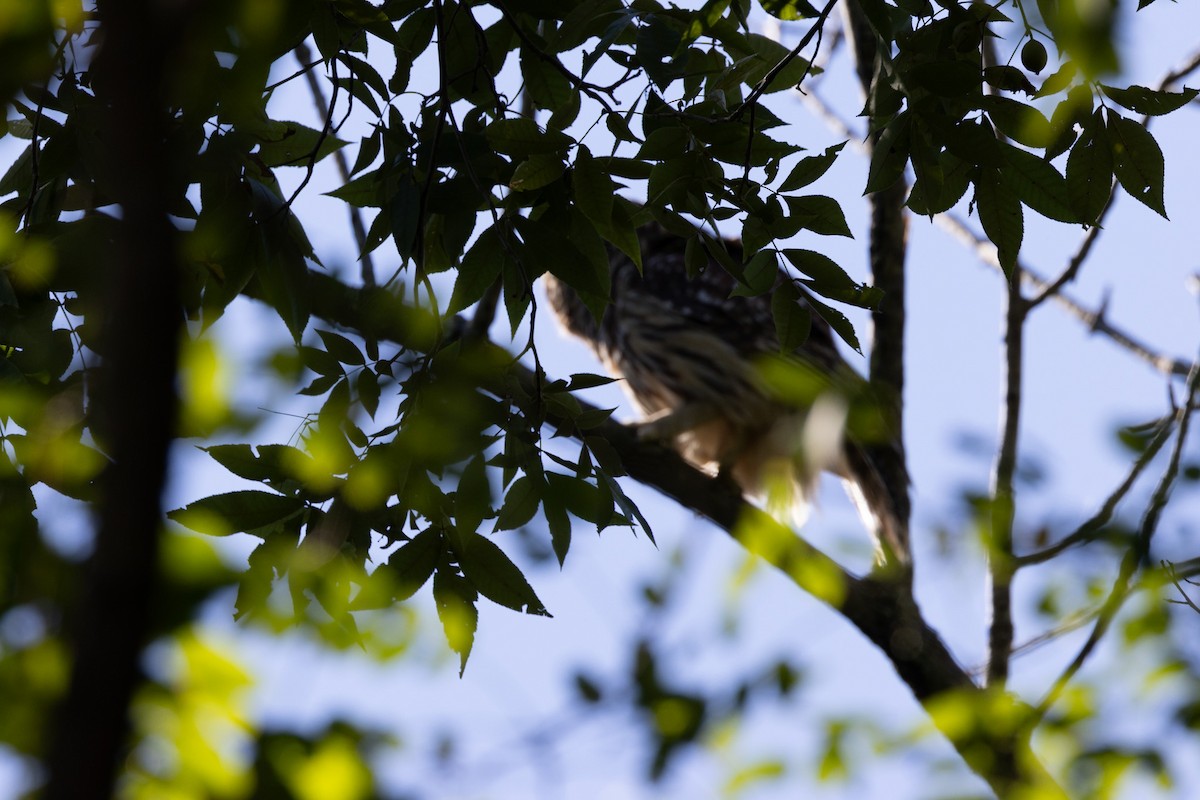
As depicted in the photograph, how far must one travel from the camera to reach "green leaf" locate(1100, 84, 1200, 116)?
189cm

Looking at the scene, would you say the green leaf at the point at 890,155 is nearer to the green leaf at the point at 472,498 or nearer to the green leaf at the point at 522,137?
the green leaf at the point at 522,137

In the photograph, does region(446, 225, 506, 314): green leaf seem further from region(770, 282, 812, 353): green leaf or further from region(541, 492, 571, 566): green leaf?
region(770, 282, 812, 353): green leaf

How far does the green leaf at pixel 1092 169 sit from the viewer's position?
199 centimetres

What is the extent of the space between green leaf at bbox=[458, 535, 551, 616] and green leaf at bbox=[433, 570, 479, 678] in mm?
22

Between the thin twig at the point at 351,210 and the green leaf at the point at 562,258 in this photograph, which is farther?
the thin twig at the point at 351,210

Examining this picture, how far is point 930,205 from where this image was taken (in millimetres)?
2064

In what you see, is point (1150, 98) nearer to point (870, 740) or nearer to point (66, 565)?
point (870, 740)

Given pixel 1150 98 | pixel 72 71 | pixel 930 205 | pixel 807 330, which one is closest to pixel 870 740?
pixel 807 330

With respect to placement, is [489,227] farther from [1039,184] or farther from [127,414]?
[127,414]

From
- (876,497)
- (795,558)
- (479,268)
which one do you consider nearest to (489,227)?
(479,268)

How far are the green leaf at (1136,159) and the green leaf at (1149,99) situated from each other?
4 centimetres

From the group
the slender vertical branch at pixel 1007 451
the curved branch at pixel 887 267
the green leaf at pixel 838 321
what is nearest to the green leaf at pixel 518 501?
the green leaf at pixel 838 321

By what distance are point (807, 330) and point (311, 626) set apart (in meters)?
1.21

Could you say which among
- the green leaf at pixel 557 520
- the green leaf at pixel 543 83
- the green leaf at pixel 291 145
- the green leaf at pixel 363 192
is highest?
the green leaf at pixel 543 83
